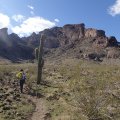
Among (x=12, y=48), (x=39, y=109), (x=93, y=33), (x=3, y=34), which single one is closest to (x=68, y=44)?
(x=93, y=33)

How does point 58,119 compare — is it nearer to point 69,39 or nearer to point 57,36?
point 69,39

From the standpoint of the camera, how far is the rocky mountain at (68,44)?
132m

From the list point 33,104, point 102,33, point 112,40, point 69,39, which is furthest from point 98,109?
point 69,39

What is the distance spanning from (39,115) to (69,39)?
6378 inches

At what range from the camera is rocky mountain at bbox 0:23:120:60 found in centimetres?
13150

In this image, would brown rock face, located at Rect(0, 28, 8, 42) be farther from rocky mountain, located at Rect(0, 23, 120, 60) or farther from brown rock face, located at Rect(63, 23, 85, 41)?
brown rock face, located at Rect(63, 23, 85, 41)

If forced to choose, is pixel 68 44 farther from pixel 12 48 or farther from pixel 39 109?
pixel 39 109

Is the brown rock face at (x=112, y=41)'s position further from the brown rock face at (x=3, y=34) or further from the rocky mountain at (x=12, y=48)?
the brown rock face at (x=3, y=34)

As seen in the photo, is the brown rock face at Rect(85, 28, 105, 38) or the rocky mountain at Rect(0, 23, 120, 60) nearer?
the rocky mountain at Rect(0, 23, 120, 60)

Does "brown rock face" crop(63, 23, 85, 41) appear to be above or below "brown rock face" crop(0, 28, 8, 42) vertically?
above

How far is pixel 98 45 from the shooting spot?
141625 mm

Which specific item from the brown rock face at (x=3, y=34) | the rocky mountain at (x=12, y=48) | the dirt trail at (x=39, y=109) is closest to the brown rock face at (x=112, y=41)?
the rocky mountain at (x=12, y=48)

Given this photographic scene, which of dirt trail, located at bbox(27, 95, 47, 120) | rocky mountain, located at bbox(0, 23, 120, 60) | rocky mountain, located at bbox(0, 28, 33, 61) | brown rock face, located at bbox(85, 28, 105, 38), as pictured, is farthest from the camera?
brown rock face, located at bbox(85, 28, 105, 38)

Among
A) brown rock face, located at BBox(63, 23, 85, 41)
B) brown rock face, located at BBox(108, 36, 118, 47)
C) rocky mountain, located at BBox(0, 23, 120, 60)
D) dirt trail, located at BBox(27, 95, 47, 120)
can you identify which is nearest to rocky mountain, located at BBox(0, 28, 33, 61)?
rocky mountain, located at BBox(0, 23, 120, 60)
